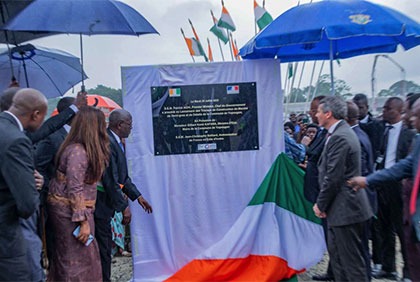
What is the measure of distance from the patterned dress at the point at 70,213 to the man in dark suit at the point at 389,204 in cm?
343

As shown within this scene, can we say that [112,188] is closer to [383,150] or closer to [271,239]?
[271,239]

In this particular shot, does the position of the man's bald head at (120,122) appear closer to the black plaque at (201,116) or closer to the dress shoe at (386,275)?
the black plaque at (201,116)

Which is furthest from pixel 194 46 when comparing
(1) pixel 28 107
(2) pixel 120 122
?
(1) pixel 28 107

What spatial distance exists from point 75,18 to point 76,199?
5.20ft

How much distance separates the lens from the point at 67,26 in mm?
3797

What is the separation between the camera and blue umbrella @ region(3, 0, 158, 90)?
12.3ft

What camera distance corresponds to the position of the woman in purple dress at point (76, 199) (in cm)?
345

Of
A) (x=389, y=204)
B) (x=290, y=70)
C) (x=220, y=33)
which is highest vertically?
(x=220, y=33)

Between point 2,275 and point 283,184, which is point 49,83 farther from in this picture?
point 2,275

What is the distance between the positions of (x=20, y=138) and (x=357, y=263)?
2975mm

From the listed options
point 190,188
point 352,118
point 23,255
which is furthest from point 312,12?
point 23,255

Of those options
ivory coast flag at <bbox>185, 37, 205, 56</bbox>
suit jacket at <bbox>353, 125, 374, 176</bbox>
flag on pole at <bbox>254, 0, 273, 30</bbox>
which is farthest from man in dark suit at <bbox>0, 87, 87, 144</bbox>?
ivory coast flag at <bbox>185, 37, 205, 56</bbox>

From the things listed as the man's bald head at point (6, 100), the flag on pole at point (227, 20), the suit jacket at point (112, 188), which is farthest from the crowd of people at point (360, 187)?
the man's bald head at point (6, 100)

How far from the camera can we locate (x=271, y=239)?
4.88m
